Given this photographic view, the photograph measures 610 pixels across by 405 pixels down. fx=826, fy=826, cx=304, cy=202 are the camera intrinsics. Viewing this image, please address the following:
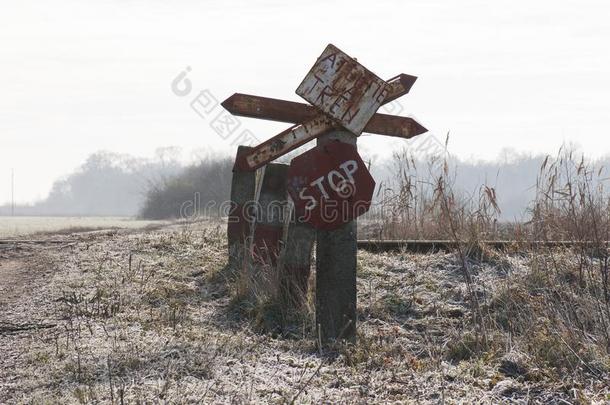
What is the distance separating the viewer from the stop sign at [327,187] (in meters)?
5.36

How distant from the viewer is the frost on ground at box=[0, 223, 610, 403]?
437cm

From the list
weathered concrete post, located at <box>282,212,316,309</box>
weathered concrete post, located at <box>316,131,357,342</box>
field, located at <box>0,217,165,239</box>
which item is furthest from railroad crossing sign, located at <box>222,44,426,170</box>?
field, located at <box>0,217,165,239</box>

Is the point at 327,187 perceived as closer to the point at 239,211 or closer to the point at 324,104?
the point at 324,104

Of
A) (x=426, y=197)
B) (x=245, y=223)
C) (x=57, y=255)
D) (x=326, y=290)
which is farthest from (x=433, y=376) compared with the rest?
(x=57, y=255)

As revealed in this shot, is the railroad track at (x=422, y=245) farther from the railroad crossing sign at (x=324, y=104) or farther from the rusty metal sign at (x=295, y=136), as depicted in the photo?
the railroad crossing sign at (x=324, y=104)

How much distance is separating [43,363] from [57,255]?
17.4ft

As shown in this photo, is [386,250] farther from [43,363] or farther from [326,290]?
[43,363]

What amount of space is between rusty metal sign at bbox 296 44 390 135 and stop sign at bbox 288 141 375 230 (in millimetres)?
209

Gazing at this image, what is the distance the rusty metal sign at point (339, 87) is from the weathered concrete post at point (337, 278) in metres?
0.15

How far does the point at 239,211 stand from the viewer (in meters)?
8.39

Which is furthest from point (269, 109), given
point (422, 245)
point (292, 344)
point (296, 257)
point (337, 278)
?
point (422, 245)

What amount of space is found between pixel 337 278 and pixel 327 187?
2.03 feet

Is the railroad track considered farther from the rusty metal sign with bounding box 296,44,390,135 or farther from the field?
the field

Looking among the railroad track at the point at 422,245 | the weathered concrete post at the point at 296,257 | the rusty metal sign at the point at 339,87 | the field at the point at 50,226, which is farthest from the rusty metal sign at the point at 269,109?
the field at the point at 50,226
